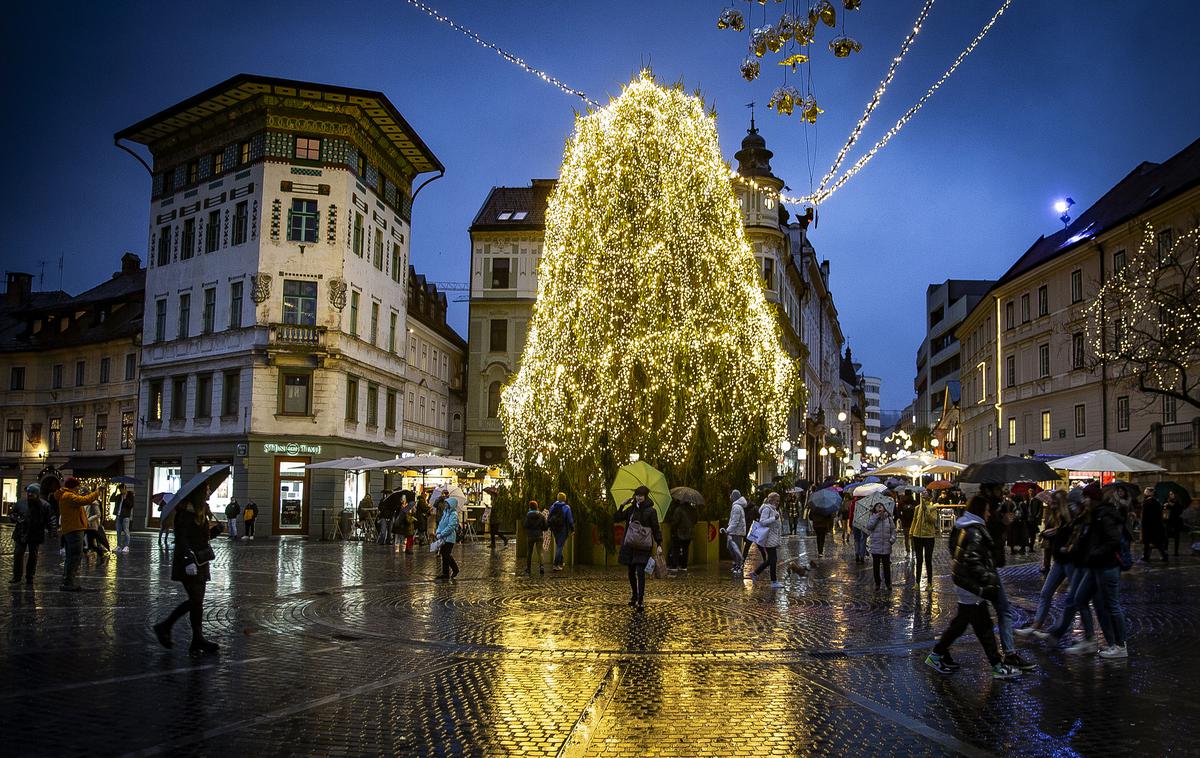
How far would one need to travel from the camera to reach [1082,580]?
11102 millimetres

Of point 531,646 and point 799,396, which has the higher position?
point 799,396

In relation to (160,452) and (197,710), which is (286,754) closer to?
(197,710)

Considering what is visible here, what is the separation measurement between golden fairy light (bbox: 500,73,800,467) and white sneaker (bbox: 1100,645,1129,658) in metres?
12.8

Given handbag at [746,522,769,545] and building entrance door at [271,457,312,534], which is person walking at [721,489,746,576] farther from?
building entrance door at [271,457,312,534]

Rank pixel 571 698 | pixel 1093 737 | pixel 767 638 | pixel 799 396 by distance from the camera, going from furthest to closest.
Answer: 1. pixel 799 396
2. pixel 767 638
3. pixel 571 698
4. pixel 1093 737

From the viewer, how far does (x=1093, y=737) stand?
23.9 ft

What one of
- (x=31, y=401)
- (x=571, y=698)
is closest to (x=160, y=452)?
(x=31, y=401)

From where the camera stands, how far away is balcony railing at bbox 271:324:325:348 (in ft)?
132

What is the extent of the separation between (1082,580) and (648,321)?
1355 centimetres

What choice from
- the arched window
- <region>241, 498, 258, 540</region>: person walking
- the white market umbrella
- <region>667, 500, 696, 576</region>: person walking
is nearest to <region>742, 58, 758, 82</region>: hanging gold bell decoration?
<region>667, 500, 696, 576</region>: person walking

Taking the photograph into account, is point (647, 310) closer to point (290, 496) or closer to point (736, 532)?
point (736, 532)

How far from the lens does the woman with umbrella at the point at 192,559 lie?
10.6 metres

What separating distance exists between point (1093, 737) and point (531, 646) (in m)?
6.02

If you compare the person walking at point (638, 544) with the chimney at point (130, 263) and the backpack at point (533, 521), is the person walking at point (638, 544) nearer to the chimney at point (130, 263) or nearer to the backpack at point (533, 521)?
the backpack at point (533, 521)
